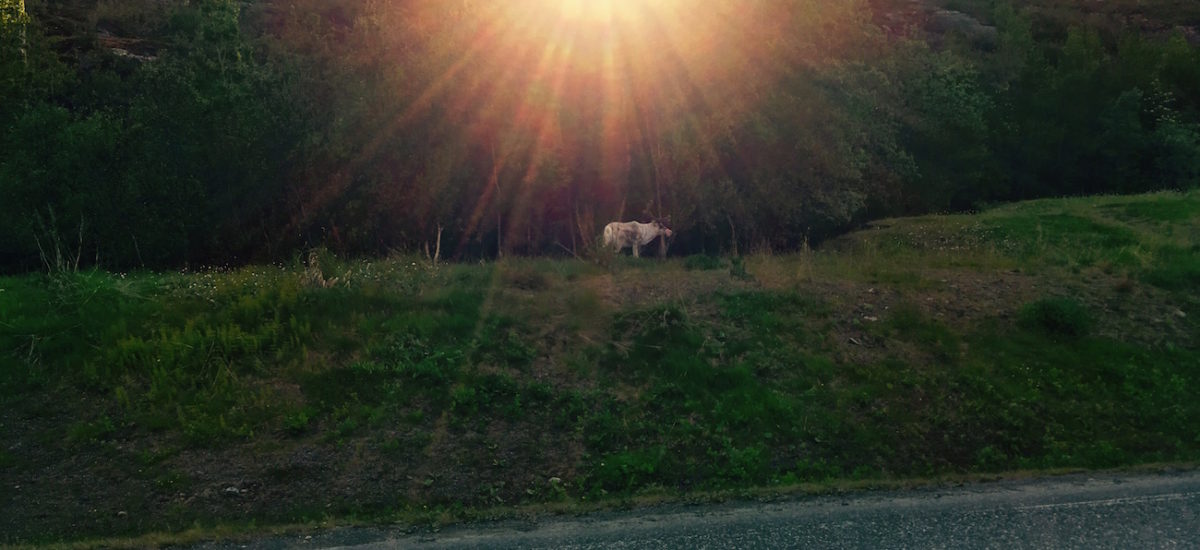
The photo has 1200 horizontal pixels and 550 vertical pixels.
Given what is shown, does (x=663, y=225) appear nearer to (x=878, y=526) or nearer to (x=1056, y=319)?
(x=1056, y=319)

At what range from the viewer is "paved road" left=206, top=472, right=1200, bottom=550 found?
680cm

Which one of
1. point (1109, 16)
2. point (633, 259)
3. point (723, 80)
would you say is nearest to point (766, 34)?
point (723, 80)

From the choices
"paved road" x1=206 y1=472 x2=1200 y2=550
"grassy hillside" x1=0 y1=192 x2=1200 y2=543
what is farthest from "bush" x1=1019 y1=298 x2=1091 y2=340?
"paved road" x1=206 y1=472 x2=1200 y2=550

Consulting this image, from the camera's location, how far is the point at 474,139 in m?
22.2

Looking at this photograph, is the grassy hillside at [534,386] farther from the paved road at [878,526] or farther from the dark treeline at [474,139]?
the dark treeline at [474,139]

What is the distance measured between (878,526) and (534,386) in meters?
4.19

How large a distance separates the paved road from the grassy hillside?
0.63 m

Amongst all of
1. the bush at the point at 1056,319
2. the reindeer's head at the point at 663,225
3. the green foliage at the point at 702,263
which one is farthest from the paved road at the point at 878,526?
the reindeer's head at the point at 663,225

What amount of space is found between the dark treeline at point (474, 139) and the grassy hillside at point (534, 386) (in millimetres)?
8077

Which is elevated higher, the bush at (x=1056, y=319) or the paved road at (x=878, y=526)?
the bush at (x=1056, y=319)

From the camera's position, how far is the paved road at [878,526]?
6.80m

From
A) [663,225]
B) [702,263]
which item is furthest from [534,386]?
[663,225]

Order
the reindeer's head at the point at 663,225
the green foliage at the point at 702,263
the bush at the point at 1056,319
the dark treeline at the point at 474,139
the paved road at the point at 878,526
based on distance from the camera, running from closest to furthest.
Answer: the paved road at the point at 878,526 → the bush at the point at 1056,319 → the green foliage at the point at 702,263 → the dark treeline at the point at 474,139 → the reindeer's head at the point at 663,225

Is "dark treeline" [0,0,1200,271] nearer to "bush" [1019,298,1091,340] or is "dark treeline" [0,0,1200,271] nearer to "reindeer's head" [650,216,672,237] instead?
"reindeer's head" [650,216,672,237]
